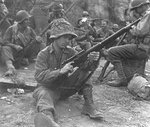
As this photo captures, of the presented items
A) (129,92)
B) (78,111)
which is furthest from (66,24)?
(129,92)

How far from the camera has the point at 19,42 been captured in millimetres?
8711

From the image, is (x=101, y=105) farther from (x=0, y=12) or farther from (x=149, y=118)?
(x=0, y=12)

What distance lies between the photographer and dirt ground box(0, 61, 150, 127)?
508 centimetres

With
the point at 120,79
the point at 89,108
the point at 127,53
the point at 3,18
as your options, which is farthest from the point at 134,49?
the point at 3,18

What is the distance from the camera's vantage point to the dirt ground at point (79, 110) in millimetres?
5078

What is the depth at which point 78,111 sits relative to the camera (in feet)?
18.2

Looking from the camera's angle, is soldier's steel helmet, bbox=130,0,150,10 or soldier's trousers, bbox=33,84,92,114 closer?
soldier's trousers, bbox=33,84,92,114

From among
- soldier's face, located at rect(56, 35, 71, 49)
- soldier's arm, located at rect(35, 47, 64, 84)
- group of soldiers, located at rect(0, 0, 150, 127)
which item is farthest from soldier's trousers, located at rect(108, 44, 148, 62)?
soldier's arm, located at rect(35, 47, 64, 84)

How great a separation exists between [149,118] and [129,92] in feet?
5.48

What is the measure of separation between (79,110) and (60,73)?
0.98 m

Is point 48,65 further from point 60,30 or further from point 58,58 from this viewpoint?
point 60,30

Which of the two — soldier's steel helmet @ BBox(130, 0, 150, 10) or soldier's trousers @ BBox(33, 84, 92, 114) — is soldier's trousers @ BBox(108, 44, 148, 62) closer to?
soldier's steel helmet @ BBox(130, 0, 150, 10)

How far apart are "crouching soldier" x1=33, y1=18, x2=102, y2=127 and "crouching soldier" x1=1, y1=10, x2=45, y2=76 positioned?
118 inches

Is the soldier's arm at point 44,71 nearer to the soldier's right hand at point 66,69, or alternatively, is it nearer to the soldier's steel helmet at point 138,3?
the soldier's right hand at point 66,69
